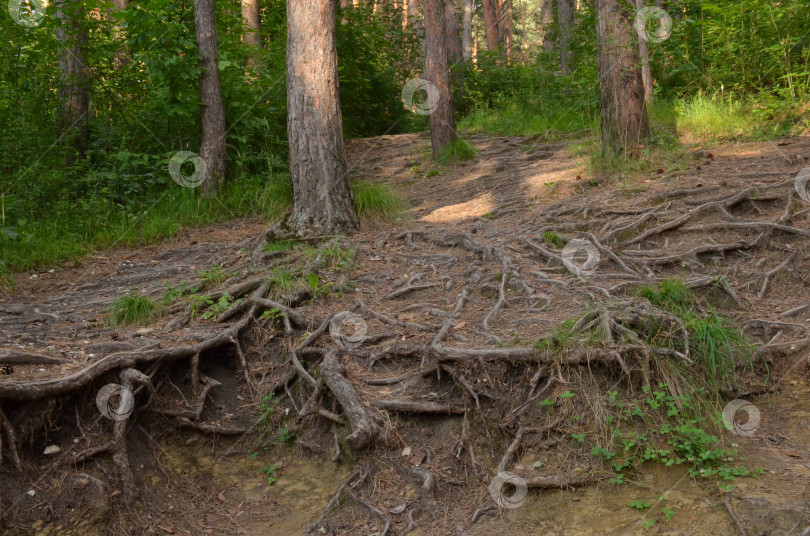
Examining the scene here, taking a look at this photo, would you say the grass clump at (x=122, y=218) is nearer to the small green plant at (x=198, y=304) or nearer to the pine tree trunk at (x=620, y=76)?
the small green plant at (x=198, y=304)

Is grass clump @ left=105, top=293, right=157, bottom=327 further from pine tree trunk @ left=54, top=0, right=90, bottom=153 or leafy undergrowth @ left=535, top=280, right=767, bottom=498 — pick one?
pine tree trunk @ left=54, top=0, right=90, bottom=153

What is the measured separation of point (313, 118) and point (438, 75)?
5.20 meters

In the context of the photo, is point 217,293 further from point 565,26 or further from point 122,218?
point 565,26

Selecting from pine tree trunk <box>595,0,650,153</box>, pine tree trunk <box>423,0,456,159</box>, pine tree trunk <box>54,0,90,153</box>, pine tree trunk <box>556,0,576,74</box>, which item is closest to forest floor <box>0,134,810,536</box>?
pine tree trunk <box>595,0,650,153</box>

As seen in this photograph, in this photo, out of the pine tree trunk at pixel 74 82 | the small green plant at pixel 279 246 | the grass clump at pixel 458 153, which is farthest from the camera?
the grass clump at pixel 458 153

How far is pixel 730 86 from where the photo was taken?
32.2ft

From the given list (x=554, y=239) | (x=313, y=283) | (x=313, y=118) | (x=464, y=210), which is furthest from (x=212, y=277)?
(x=464, y=210)

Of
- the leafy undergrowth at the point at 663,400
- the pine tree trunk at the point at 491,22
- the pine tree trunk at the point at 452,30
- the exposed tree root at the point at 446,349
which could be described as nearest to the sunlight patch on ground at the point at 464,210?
the exposed tree root at the point at 446,349

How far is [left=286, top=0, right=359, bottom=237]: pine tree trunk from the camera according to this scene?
267 inches

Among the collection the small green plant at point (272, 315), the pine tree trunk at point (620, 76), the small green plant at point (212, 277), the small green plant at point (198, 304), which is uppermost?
the pine tree trunk at point (620, 76)

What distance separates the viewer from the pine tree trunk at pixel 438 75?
1127 cm

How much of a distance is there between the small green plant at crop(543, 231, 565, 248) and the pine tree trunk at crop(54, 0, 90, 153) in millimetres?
6406

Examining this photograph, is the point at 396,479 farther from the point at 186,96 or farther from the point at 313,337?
the point at 186,96

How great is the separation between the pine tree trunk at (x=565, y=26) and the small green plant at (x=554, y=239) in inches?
435
